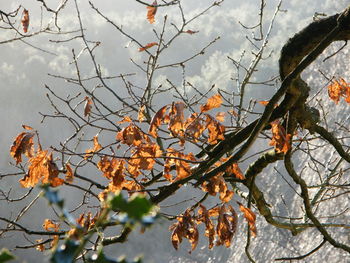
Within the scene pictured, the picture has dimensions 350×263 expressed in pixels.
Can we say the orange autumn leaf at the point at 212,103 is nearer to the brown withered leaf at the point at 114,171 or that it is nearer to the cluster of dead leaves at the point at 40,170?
the brown withered leaf at the point at 114,171

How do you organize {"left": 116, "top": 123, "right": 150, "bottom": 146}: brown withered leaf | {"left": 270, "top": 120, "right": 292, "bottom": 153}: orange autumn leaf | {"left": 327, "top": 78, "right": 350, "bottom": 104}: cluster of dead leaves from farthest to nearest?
{"left": 327, "top": 78, "right": 350, "bottom": 104}: cluster of dead leaves < {"left": 116, "top": 123, "right": 150, "bottom": 146}: brown withered leaf < {"left": 270, "top": 120, "right": 292, "bottom": 153}: orange autumn leaf

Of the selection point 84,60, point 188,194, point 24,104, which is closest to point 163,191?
point 188,194

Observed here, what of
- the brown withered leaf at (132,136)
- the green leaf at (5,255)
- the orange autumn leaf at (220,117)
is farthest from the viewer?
the brown withered leaf at (132,136)

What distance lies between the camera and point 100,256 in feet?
0.96

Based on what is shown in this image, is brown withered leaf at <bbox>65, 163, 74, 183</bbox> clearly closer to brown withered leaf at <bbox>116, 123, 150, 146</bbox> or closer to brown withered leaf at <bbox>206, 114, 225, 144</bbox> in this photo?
brown withered leaf at <bbox>116, 123, 150, 146</bbox>

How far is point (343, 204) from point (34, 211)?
23.9 ft

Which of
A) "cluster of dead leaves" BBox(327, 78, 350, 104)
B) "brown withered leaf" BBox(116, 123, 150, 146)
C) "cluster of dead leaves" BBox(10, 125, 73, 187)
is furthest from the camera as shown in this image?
"cluster of dead leaves" BBox(327, 78, 350, 104)

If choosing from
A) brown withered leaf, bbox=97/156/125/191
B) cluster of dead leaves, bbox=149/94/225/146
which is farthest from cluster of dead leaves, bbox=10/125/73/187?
cluster of dead leaves, bbox=149/94/225/146

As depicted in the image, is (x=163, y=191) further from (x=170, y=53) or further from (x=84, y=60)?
(x=170, y=53)

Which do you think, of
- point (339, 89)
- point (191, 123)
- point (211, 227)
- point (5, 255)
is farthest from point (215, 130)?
point (5, 255)

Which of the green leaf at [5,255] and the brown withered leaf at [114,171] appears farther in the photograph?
the brown withered leaf at [114,171]

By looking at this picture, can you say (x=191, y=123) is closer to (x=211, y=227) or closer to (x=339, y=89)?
(x=211, y=227)

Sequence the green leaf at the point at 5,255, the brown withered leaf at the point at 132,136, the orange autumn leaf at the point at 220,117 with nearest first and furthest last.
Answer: the green leaf at the point at 5,255 < the orange autumn leaf at the point at 220,117 < the brown withered leaf at the point at 132,136

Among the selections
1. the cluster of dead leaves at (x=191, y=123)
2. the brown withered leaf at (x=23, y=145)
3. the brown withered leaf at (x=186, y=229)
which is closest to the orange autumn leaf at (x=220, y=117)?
the cluster of dead leaves at (x=191, y=123)
